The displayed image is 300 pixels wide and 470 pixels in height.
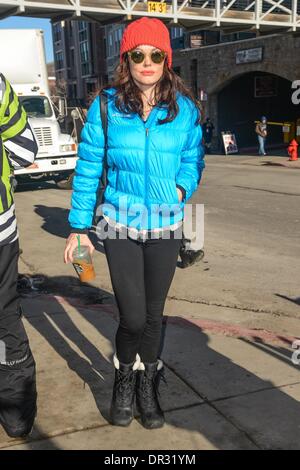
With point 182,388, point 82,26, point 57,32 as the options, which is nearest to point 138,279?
point 182,388

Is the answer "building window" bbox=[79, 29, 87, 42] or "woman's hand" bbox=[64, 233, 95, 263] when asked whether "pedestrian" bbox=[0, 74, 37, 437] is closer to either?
"woman's hand" bbox=[64, 233, 95, 263]

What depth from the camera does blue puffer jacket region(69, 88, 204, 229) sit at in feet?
8.17

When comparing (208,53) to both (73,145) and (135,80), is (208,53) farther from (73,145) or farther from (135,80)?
(135,80)

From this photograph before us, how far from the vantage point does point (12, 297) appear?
2639 mm

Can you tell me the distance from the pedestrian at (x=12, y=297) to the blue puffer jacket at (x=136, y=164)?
0.32 metres

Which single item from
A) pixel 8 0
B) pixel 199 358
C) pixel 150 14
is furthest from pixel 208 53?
pixel 199 358

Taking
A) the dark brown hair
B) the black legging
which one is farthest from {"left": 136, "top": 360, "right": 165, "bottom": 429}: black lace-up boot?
the dark brown hair

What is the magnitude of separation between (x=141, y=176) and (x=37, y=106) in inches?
484

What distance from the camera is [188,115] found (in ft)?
8.53

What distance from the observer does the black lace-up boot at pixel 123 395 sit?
2734 mm

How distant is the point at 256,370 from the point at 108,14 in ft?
45.7

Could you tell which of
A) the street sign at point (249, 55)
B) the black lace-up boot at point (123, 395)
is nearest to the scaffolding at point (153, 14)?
the street sign at point (249, 55)

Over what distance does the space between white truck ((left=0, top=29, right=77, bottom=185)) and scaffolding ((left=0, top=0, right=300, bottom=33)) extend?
2.58ft

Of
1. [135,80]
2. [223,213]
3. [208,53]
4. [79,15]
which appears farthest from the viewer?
[208,53]
